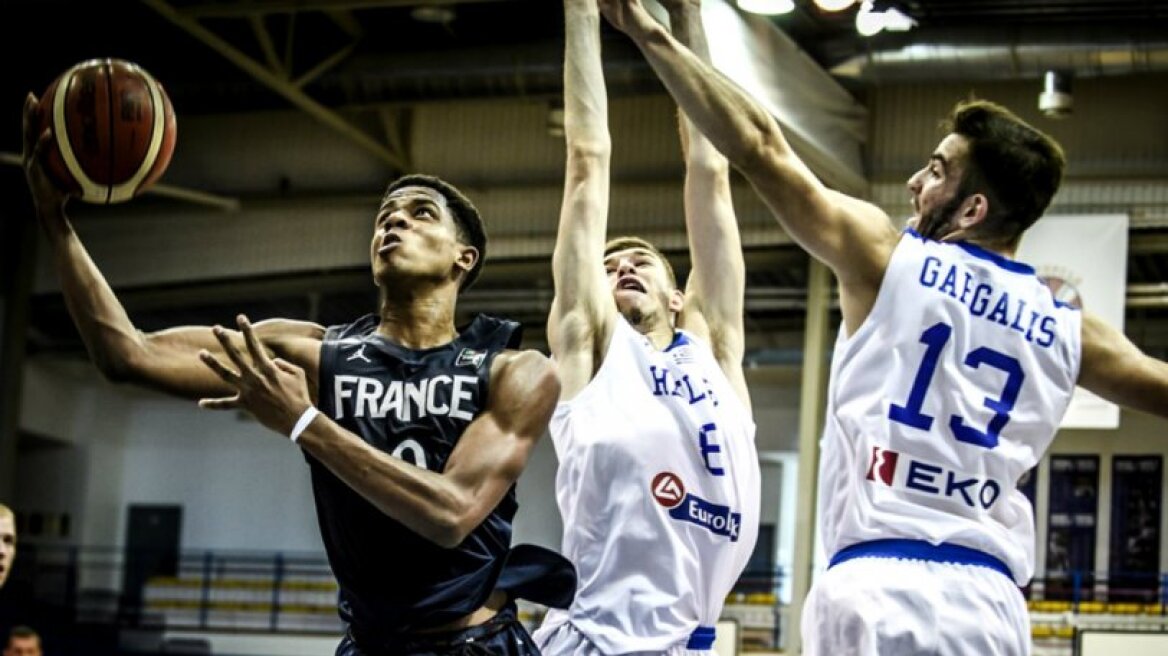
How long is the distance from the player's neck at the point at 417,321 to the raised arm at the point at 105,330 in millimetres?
522

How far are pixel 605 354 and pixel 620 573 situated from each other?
77cm

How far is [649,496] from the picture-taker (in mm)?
5758

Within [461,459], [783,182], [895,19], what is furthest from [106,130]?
[895,19]

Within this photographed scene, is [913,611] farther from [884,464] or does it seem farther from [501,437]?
[501,437]

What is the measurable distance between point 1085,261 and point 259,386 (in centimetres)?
1254

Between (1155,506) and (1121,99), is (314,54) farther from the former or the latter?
(1155,506)

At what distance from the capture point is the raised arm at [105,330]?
14.0 feet

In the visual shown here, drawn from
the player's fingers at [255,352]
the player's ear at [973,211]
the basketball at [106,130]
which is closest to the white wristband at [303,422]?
the player's fingers at [255,352]

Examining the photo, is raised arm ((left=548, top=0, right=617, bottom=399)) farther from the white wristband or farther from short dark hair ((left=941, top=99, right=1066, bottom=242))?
the white wristband

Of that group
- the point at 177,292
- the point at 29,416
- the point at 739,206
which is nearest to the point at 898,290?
the point at 739,206

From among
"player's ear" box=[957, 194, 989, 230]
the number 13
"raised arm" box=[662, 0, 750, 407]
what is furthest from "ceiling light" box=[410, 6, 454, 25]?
the number 13

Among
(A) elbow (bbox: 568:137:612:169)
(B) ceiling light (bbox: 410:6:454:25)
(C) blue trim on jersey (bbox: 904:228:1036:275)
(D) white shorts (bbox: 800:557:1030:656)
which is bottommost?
(D) white shorts (bbox: 800:557:1030:656)

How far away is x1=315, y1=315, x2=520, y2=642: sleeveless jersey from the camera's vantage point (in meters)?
4.43

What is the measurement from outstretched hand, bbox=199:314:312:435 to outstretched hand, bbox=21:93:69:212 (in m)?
0.73
